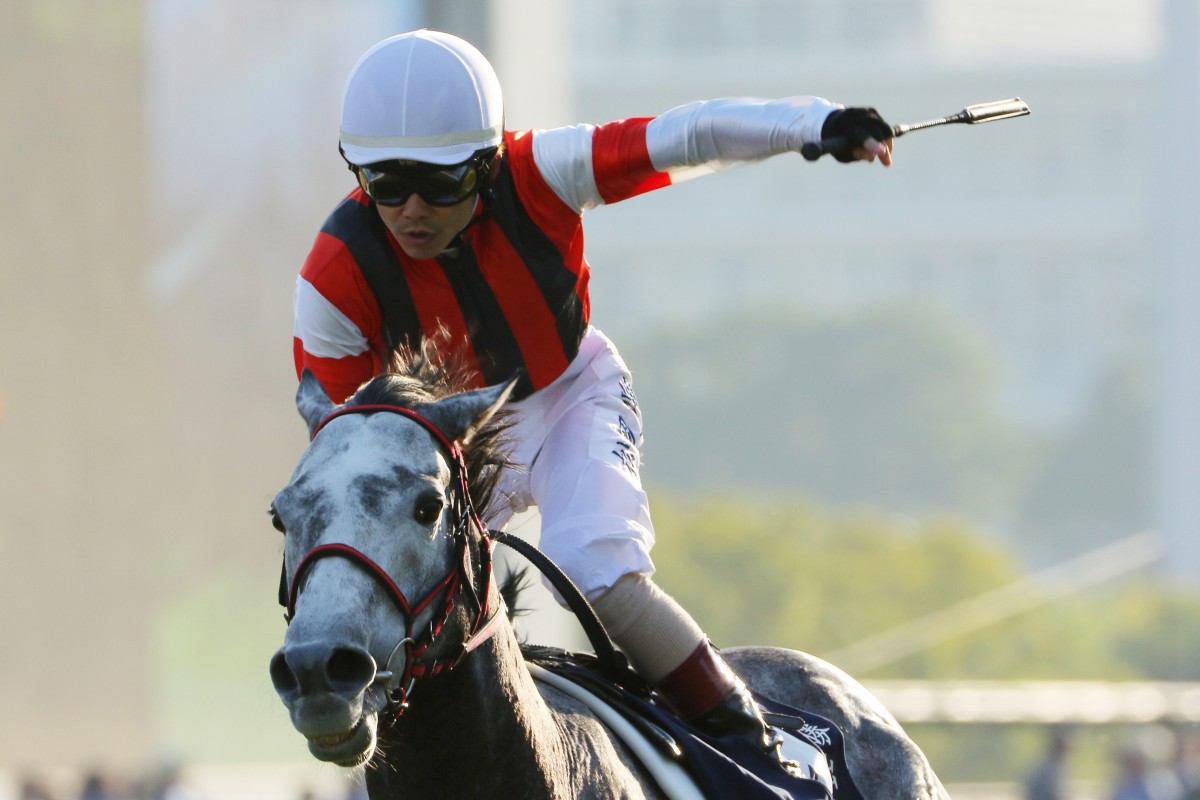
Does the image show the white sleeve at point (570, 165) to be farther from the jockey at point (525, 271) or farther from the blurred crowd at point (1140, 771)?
the blurred crowd at point (1140, 771)

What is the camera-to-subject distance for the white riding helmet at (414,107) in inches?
135

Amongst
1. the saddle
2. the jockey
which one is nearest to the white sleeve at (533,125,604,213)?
the jockey

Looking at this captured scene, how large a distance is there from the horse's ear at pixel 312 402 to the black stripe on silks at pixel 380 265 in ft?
1.68

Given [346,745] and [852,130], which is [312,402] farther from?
[852,130]

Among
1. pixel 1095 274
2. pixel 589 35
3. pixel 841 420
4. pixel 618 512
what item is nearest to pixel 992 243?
pixel 1095 274

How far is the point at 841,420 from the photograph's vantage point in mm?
28422

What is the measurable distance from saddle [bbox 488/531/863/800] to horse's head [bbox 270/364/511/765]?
408 millimetres

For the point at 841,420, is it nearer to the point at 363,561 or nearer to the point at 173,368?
the point at 173,368

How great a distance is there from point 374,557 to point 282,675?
0.72ft

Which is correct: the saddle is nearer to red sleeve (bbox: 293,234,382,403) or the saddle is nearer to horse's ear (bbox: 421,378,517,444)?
horse's ear (bbox: 421,378,517,444)

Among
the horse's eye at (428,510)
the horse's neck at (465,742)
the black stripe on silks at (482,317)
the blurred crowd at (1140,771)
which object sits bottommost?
the blurred crowd at (1140,771)

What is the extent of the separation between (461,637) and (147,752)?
13.5m

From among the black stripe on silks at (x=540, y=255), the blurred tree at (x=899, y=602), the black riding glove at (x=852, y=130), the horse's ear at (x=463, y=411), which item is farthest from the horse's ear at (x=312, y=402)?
the blurred tree at (x=899, y=602)

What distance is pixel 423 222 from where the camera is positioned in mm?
3492
